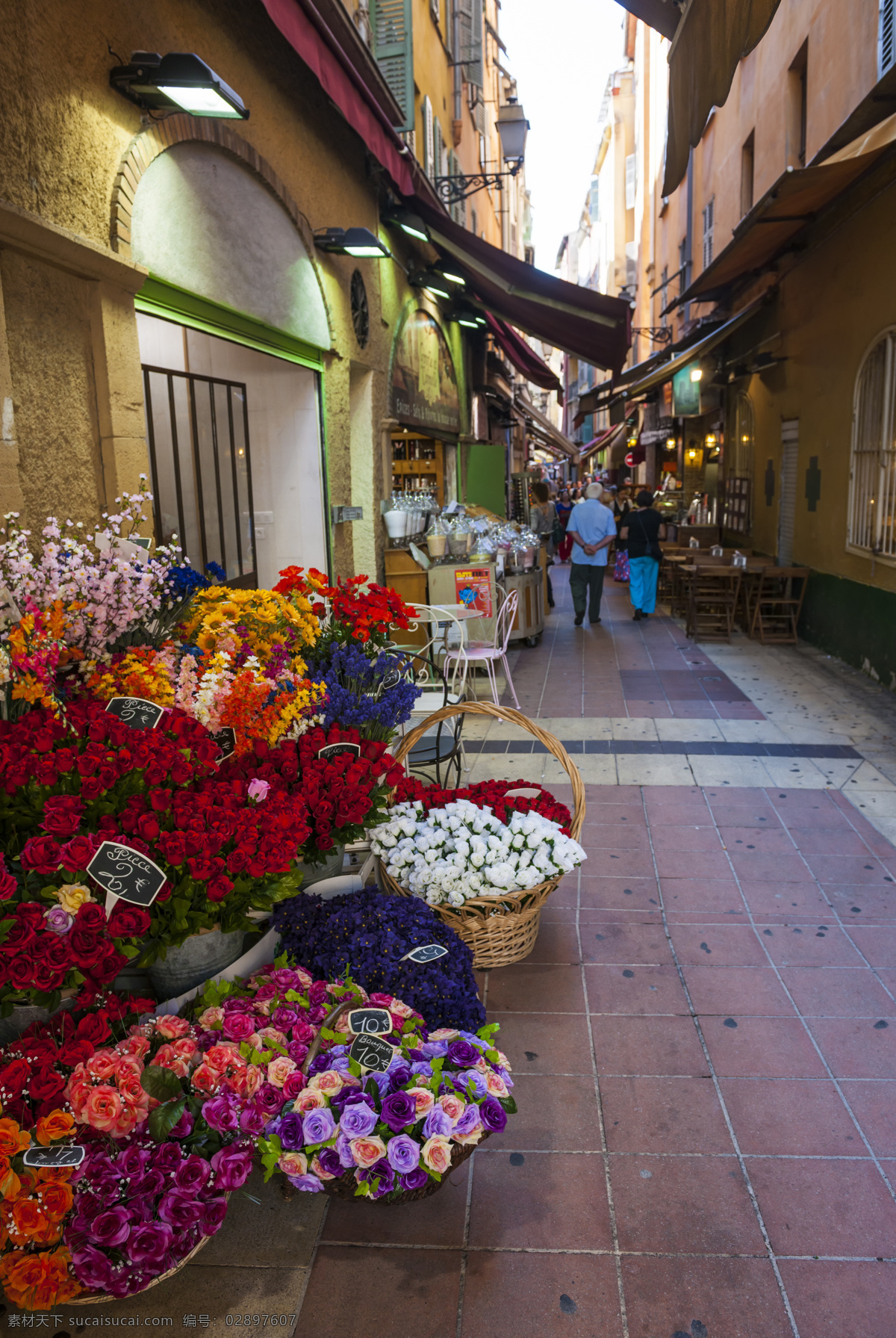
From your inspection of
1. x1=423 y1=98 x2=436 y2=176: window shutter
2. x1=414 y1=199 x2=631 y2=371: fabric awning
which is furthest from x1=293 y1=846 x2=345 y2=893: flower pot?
x1=423 y1=98 x2=436 y2=176: window shutter

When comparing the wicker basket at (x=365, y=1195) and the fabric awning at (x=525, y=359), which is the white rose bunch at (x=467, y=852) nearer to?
the wicker basket at (x=365, y=1195)

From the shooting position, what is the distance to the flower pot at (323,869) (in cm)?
282

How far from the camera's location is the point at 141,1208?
1.71 m

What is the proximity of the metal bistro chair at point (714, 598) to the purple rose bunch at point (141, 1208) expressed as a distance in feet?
29.3

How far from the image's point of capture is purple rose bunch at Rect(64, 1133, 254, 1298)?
1.66 m

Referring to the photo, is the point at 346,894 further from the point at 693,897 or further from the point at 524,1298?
the point at 693,897

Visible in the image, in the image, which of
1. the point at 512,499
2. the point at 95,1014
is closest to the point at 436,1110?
the point at 95,1014

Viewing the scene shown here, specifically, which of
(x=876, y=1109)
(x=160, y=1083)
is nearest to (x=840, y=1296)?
(x=876, y=1109)

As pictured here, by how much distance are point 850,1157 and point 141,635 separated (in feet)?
8.14

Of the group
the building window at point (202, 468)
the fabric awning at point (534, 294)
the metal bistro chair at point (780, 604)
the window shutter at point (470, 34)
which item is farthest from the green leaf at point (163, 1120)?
the window shutter at point (470, 34)

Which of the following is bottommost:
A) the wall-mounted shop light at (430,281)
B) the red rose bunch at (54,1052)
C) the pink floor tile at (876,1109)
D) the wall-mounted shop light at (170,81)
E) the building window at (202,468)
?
the pink floor tile at (876,1109)

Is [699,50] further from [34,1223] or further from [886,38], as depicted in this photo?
[886,38]

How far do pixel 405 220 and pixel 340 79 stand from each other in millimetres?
3280

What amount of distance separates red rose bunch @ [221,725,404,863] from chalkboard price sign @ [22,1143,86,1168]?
0.91 metres
